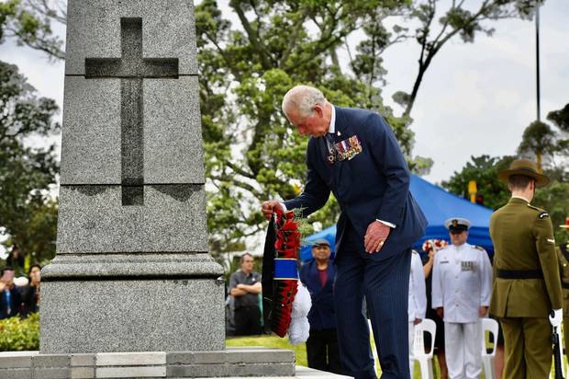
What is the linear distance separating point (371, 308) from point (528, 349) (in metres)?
4.95

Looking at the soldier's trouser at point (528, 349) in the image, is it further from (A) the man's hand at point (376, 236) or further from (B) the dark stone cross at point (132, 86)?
(B) the dark stone cross at point (132, 86)

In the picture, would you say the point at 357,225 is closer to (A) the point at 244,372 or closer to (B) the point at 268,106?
(A) the point at 244,372

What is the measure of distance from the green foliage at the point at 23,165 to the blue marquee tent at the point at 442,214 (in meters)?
21.8

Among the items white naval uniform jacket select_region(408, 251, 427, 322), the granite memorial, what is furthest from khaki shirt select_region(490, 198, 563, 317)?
the granite memorial

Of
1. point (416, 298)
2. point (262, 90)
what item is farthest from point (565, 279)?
point (262, 90)

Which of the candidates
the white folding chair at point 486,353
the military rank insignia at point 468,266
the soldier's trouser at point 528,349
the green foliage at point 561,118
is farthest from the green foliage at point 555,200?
the soldier's trouser at point 528,349

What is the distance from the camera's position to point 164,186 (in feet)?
24.5

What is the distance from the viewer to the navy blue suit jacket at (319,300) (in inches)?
559

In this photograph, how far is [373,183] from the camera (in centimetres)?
722

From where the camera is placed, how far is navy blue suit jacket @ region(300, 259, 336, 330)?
14195mm

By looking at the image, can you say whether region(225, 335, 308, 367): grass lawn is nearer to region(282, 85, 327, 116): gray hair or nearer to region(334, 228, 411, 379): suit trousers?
region(334, 228, 411, 379): suit trousers

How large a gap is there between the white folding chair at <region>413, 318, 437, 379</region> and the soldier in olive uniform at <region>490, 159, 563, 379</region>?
11.1ft

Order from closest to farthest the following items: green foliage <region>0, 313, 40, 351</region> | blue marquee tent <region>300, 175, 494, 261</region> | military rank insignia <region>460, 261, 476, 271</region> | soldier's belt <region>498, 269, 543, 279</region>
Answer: soldier's belt <region>498, 269, 543, 279</region> → green foliage <region>0, 313, 40, 351</region> → military rank insignia <region>460, 261, 476, 271</region> → blue marquee tent <region>300, 175, 494, 261</region>

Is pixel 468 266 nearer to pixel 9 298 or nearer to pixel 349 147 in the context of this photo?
pixel 349 147
